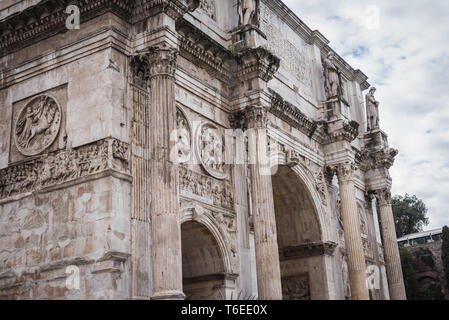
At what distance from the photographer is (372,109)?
86.0ft

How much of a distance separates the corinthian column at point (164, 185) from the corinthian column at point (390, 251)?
47.5 ft

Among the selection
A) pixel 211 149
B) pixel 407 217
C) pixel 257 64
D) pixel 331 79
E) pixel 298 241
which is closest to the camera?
pixel 211 149

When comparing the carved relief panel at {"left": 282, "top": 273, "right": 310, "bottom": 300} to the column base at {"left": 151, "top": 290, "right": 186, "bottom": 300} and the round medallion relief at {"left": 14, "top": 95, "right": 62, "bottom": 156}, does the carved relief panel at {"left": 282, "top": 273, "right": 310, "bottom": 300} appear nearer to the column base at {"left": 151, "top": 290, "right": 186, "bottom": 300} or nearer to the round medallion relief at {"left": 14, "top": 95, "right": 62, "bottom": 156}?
the column base at {"left": 151, "top": 290, "right": 186, "bottom": 300}

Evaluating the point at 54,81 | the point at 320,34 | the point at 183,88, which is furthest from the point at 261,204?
the point at 320,34

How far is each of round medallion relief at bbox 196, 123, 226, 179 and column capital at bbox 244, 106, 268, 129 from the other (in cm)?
92

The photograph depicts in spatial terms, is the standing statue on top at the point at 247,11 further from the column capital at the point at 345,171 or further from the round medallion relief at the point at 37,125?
the column capital at the point at 345,171

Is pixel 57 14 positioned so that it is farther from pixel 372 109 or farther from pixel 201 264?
pixel 372 109

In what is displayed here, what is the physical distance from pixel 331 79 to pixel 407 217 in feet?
139

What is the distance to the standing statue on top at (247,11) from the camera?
57.5ft

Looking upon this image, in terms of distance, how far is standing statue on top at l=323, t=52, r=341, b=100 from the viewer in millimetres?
22344

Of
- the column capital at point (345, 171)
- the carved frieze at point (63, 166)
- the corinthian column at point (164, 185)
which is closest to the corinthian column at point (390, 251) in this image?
the column capital at point (345, 171)

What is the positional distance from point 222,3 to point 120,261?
9.41 meters

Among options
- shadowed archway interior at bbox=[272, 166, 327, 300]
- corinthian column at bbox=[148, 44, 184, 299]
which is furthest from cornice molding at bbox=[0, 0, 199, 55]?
shadowed archway interior at bbox=[272, 166, 327, 300]

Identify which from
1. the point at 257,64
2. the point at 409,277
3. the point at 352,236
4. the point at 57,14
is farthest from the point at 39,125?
the point at 409,277
